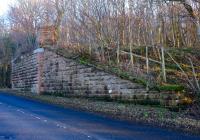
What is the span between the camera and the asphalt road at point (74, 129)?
36.9 ft

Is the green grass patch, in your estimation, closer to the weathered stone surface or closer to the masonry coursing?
the weathered stone surface

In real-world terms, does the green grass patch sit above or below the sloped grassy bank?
above

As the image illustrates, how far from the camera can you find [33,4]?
56.1 meters

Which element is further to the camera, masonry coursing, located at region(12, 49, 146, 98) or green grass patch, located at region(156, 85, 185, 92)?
masonry coursing, located at region(12, 49, 146, 98)

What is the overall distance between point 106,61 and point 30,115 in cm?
857

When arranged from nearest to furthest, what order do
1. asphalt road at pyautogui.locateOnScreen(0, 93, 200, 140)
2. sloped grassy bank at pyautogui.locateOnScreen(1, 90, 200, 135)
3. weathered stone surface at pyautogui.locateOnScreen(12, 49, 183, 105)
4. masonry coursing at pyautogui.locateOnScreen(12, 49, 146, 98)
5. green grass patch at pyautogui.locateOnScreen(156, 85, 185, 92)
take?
asphalt road at pyautogui.locateOnScreen(0, 93, 200, 140), sloped grassy bank at pyautogui.locateOnScreen(1, 90, 200, 135), green grass patch at pyautogui.locateOnScreen(156, 85, 185, 92), weathered stone surface at pyautogui.locateOnScreen(12, 49, 183, 105), masonry coursing at pyautogui.locateOnScreen(12, 49, 146, 98)

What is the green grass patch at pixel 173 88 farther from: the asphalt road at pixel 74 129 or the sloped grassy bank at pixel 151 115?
the asphalt road at pixel 74 129

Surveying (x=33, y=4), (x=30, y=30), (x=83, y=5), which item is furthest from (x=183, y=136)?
(x=33, y=4)

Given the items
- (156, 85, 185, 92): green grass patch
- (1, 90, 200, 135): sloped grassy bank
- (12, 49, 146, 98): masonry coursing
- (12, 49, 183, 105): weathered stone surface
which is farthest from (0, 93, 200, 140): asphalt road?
(12, 49, 146, 98): masonry coursing

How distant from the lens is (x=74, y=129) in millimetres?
12766

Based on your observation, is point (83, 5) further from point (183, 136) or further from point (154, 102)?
point (183, 136)

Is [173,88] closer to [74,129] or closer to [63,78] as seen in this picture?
[74,129]

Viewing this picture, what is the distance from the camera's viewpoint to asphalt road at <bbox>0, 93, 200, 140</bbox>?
11234 millimetres

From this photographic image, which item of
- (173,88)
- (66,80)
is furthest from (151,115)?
(66,80)
